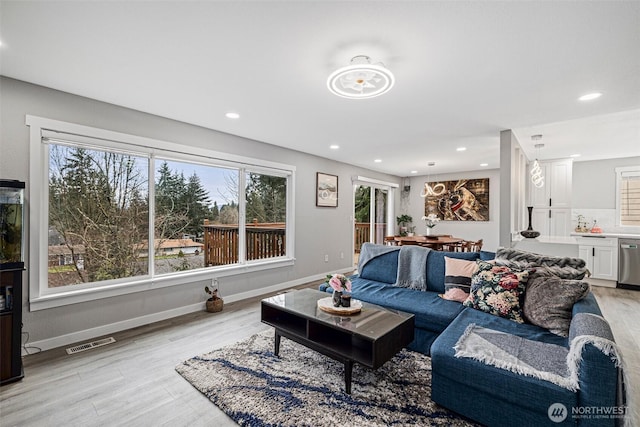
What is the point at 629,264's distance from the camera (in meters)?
4.98

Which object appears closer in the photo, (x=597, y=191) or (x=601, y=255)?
(x=601, y=255)

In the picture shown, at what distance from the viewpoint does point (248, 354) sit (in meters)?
2.58

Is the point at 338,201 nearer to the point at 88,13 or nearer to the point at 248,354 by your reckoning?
the point at 248,354

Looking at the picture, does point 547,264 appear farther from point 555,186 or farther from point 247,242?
point 555,186

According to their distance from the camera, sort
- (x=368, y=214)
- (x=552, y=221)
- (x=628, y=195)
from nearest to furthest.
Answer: (x=628, y=195) → (x=552, y=221) → (x=368, y=214)

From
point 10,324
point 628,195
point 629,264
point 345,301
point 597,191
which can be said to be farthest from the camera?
point 597,191

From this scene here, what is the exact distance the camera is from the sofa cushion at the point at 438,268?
314cm

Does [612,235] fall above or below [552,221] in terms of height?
below

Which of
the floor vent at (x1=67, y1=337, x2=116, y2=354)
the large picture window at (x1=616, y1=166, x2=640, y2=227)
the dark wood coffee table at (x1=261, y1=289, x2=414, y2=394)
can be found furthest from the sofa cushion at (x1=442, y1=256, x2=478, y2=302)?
the large picture window at (x1=616, y1=166, x2=640, y2=227)

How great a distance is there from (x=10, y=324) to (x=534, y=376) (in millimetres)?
3534

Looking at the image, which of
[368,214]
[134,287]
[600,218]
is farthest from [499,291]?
[600,218]

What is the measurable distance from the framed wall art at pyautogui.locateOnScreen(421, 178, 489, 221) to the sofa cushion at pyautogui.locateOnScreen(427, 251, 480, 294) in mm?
3997

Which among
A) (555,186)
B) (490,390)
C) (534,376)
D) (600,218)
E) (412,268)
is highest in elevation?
(555,186)

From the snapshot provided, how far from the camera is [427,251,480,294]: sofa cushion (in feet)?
10.3
